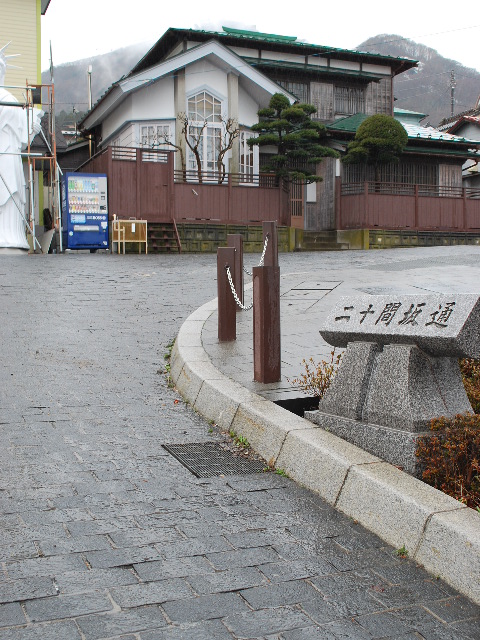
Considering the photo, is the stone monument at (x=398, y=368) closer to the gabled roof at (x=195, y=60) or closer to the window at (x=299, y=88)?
the gabled roof at (x=195, y=60)

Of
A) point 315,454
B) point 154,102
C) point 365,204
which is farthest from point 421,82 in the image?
point 315,454

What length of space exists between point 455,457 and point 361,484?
527mm

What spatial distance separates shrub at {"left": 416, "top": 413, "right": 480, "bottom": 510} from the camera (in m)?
3.78

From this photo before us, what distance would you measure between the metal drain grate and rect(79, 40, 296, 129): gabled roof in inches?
897

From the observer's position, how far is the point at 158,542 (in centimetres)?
351

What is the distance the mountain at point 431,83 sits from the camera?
8588 cm

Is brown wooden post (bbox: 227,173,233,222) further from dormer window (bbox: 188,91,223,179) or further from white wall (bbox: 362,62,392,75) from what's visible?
white wall (bbox: 362,62,392,75)

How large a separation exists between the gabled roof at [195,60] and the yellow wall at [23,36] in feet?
11.1

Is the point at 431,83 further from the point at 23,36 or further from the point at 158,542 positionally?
the point at 158,542

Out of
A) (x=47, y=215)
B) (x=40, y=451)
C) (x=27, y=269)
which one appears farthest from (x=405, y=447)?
(x=47, y=215)

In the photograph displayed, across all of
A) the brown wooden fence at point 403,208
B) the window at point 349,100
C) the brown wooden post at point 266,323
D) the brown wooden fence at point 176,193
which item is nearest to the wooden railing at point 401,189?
the brown wooden fence at point 403,208

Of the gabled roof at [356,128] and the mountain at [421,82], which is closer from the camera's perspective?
the gabled roof at [356,128]

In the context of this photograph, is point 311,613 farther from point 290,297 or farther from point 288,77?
point 288,77

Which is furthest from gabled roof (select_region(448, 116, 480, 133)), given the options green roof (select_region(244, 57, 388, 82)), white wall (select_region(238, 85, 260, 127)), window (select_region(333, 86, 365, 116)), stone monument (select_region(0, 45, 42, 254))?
stone monument (select_region(0, 45, 42, 254))
